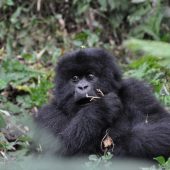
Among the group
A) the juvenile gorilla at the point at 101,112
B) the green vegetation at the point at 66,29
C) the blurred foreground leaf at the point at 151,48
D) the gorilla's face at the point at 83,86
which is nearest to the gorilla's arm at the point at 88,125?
the juvenile gorilla at the point at 101,112

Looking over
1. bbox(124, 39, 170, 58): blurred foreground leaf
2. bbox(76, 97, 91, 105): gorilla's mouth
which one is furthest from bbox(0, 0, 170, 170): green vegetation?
bbox(76, 97, 91, 105): gorilla's mouth

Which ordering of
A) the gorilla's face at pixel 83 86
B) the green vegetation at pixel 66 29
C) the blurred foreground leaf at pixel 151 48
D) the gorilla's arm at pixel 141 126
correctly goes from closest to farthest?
1. the gorilla's arm at pixel 141 126
2. the gorilla's face at pixel 83 86
3. the blurred foreground leaf at pixel 151 48
4. the green vegetation at pixel 66 29

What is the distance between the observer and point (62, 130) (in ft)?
19.3

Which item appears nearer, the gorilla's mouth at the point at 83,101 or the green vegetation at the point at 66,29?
the gorilla's mouth at the point at 83,101

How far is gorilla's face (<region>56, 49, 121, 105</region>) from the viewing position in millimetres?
5837

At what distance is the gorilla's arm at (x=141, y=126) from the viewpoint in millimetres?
5551

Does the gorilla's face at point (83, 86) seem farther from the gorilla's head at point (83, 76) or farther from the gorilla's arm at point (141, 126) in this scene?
the gorilla's arm at point (141, 126)

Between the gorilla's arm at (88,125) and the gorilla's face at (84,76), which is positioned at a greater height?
the gorilla's face at (84,76)

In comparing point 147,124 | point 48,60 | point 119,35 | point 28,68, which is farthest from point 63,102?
point 119,35

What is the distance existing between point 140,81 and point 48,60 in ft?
9.01

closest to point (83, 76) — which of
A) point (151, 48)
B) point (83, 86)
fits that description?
point (83, 86)

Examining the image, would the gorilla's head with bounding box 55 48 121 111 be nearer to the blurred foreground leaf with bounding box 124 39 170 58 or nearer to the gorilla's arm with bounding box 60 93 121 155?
the gorilla's arm with bounding box 60 93 121 155

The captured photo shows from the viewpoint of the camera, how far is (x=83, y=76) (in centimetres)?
594

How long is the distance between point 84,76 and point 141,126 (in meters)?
0.69
